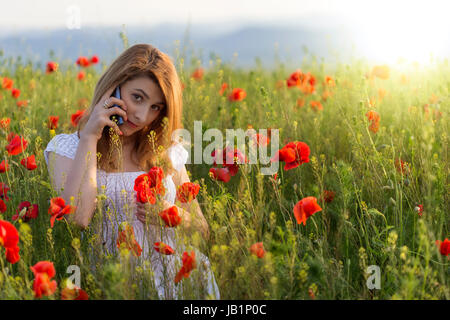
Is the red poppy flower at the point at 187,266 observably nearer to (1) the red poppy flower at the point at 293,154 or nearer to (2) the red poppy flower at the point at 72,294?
(2) the red poppy flower at the point at 72,294

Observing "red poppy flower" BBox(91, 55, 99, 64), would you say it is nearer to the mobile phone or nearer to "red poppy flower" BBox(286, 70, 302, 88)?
"red poppy flower" BBox(286, 70, 302, 88)

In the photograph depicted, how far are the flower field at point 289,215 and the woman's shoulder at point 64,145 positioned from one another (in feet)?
0.29

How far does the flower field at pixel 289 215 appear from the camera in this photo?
146cm

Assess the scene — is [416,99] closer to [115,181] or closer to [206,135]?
[206,135]

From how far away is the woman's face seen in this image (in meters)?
2.12

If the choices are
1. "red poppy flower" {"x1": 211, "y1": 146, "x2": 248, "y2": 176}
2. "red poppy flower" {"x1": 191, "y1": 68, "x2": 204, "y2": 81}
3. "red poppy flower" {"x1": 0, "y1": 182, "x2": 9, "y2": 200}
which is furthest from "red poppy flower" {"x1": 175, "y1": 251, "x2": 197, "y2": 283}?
"red poppy flower" {"x1": 191, "y1": 68, "x2": 204, "y2": 81}

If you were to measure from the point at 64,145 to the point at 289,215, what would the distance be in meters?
1.07

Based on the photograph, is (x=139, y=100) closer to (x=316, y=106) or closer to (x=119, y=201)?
(x=119, y=201)

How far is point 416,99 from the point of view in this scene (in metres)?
3.57

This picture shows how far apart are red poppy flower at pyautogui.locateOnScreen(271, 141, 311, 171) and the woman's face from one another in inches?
23.9

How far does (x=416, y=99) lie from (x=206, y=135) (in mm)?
1669

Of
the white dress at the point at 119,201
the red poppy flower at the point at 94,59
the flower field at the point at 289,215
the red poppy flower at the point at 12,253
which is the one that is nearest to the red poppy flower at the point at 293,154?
the flower field at the point at 289,215

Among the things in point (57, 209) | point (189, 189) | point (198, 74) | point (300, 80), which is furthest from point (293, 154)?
point (198, 74)
